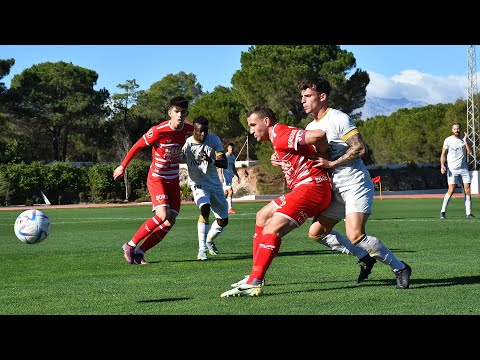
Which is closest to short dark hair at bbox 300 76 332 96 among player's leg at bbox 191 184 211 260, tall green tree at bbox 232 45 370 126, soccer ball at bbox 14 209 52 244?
soccer ball at bbox 14 209 52 244

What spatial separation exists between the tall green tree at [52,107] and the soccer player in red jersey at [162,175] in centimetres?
5559

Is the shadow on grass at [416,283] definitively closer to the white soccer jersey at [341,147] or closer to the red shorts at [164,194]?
the white soccer jersey at [341,147]

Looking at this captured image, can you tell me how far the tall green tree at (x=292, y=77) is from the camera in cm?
5881

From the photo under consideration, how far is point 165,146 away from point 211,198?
162 cm

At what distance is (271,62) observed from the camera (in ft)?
205

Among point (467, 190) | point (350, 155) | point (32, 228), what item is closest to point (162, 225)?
point (32, 228)

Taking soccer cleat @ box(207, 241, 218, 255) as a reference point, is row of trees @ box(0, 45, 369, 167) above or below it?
above

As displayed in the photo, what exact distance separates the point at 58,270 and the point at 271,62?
2049 inches

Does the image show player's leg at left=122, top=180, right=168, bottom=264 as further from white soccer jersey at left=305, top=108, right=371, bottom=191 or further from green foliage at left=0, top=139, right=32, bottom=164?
green foliage at left=0, top=139, right=32, bottom=164

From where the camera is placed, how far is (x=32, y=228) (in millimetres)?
10008

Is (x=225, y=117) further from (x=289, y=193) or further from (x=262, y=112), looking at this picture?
(x=289, y=193)

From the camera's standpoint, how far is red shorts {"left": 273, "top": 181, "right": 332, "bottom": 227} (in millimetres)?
8906
